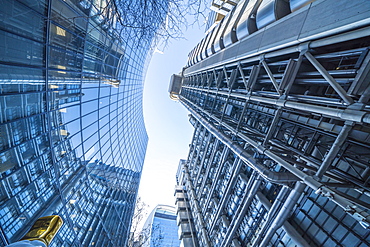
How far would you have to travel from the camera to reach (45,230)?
725cm

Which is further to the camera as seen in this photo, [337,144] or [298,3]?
[298,3]

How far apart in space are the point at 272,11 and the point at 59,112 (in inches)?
600

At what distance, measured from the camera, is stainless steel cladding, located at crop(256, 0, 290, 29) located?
8328 millimetres

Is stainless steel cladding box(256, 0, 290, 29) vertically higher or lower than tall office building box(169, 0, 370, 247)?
higher

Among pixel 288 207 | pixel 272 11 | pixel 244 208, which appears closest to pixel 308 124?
pixel 288 207

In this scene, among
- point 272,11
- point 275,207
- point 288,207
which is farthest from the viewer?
point 275,207

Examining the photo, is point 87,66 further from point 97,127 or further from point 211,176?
point 211,176

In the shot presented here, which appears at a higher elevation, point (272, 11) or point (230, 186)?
point (272, 11)

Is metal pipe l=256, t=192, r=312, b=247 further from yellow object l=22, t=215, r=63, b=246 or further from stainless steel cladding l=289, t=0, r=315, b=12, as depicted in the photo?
yellow object l=22, t=215, r=63, b=246

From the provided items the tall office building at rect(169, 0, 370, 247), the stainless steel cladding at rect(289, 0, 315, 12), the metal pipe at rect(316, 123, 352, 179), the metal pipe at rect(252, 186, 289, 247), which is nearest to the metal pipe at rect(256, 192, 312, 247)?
the tall office building at rect(169, 0, 370, 247)

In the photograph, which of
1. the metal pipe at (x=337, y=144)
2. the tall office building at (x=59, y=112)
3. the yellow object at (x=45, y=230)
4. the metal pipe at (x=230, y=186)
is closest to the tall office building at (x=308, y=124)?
the metal pipe at (x=337, y=144)

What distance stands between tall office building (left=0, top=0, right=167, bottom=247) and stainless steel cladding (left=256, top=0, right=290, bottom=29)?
599 cm

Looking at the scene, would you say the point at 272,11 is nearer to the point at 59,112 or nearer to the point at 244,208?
the point at 244,208

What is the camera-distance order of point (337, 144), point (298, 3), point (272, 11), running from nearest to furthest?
point (337, 144) → point (298, 3) → point (272, 11)
